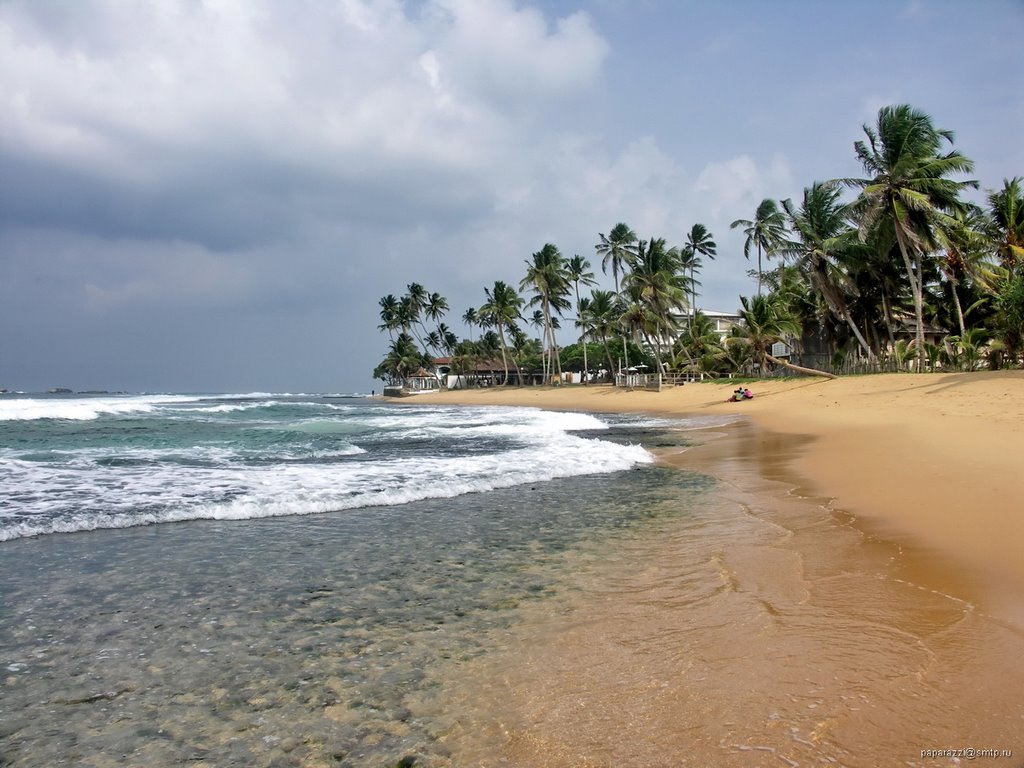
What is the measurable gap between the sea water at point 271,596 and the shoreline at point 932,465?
7.66 ft

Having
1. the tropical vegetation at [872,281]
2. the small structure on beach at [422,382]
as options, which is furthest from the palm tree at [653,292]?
the small structure on beach at [422,382]

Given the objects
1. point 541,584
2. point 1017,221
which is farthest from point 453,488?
point 1017,221

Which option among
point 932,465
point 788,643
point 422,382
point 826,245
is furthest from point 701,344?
point 422,382

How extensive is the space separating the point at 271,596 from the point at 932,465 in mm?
9538

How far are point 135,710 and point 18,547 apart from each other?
→ 438cm

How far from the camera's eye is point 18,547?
6117 mm

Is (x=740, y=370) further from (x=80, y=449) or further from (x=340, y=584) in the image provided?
(x=340, y=584)

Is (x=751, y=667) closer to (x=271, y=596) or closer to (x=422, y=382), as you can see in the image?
(x=271, y=596)

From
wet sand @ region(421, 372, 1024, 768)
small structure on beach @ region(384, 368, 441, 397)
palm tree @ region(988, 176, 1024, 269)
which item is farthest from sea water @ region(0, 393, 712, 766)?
small structure on beach @ region(384, 368, 441, 397)

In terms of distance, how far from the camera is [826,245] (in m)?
31.8

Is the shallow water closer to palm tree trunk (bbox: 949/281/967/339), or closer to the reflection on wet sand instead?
the reflection on wet sand

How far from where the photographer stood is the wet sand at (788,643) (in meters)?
2.61

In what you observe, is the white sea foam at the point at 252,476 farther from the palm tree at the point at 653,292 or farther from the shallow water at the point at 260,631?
the palm tree at the point at 653,292

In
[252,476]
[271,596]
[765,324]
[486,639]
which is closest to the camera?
[486,639]
